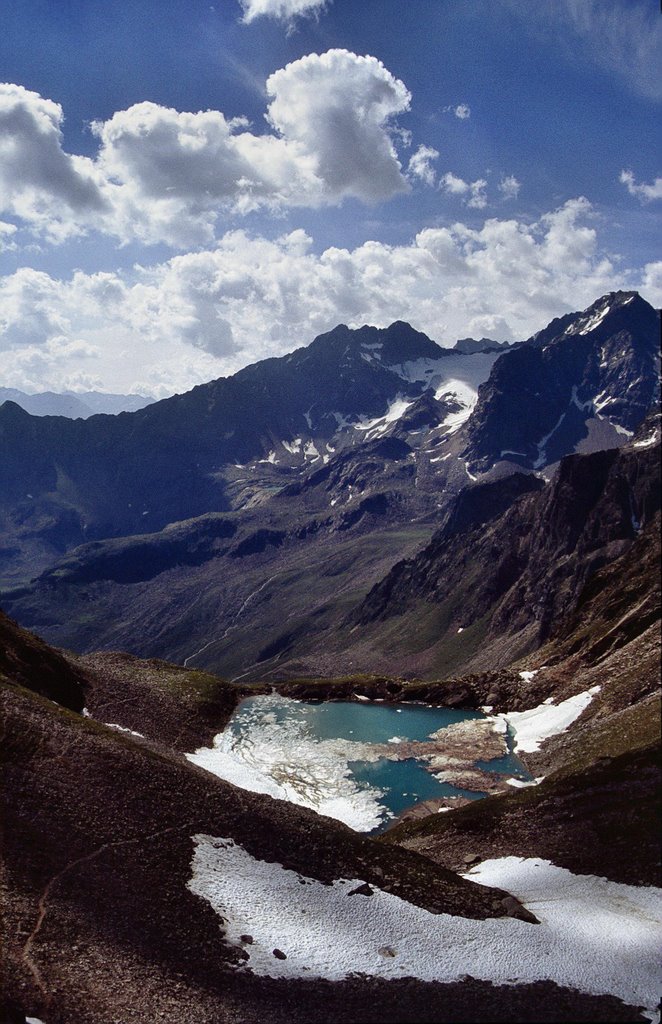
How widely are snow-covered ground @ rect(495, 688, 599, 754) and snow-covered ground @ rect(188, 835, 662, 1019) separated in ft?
149

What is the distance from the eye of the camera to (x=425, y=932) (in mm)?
41844

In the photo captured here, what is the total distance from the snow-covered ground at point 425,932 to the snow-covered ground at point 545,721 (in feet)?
149

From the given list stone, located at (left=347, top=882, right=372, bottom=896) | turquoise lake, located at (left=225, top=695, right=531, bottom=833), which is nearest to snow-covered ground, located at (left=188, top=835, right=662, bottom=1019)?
stone, located at (left=347, top=882, right=372, bottom=896)

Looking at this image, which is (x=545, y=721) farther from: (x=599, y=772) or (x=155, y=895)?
(x=155, y=895)

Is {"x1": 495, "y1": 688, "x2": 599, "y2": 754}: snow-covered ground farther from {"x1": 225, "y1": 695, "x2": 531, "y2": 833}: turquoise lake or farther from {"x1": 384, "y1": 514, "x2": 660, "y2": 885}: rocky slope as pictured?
{"x1": 225, "y1": 695, "x2": 531, "y2": 833}: turquoise lake

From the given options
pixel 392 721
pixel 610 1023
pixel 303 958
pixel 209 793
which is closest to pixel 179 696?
pixel 392 721

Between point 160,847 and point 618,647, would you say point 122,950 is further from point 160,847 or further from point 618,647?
point 618,647

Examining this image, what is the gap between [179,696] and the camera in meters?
108

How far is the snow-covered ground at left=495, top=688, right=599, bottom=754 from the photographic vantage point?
9169 cm

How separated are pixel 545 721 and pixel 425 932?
60.5 m

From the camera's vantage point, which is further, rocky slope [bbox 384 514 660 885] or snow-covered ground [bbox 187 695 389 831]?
snow-covered ground [bbox 187 695 389 831]

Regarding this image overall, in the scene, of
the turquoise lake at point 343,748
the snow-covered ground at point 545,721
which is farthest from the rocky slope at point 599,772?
the turquoise lake at point 343,748

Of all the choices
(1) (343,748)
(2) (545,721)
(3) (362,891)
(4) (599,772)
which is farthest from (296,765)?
(3) (362,891)

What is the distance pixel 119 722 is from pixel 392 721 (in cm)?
4621
